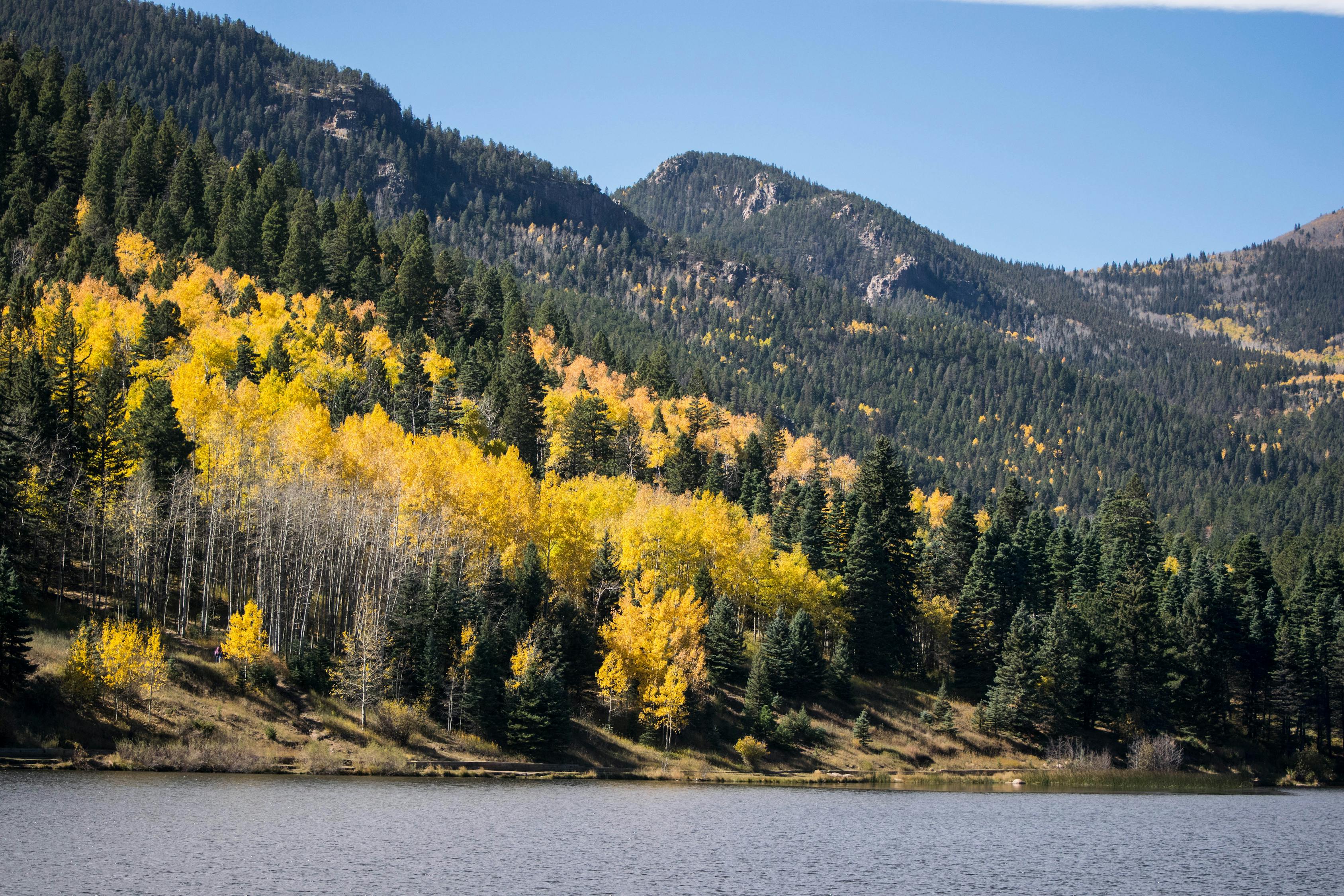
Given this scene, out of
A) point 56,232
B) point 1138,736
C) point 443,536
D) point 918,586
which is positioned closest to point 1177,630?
point 1138,736

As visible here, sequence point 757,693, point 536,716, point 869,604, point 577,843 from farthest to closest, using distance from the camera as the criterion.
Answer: point 869,604, point 757,693, point 536,716, point 577,843

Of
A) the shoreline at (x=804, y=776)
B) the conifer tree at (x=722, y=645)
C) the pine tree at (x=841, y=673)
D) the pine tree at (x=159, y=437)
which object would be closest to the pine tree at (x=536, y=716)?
the shoreline at (x=804, y=776)

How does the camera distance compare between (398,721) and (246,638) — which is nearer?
(246,638)

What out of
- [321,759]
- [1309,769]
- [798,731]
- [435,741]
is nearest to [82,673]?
[321,759]

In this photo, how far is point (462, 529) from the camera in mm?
81375

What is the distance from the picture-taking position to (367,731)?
67000 millimetres

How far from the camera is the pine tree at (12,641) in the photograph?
54.8 metres

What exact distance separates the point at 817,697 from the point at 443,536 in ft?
113

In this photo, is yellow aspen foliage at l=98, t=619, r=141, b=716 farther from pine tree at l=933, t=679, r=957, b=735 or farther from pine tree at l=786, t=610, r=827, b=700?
pine tree at l=933, t=679, r=957, b=735

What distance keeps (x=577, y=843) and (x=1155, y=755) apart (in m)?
67.1

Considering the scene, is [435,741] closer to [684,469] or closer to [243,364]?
[243,364]

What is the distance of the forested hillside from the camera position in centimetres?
7112

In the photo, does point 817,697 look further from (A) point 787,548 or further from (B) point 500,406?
(B) point 500,406

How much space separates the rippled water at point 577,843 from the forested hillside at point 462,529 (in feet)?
41.7
